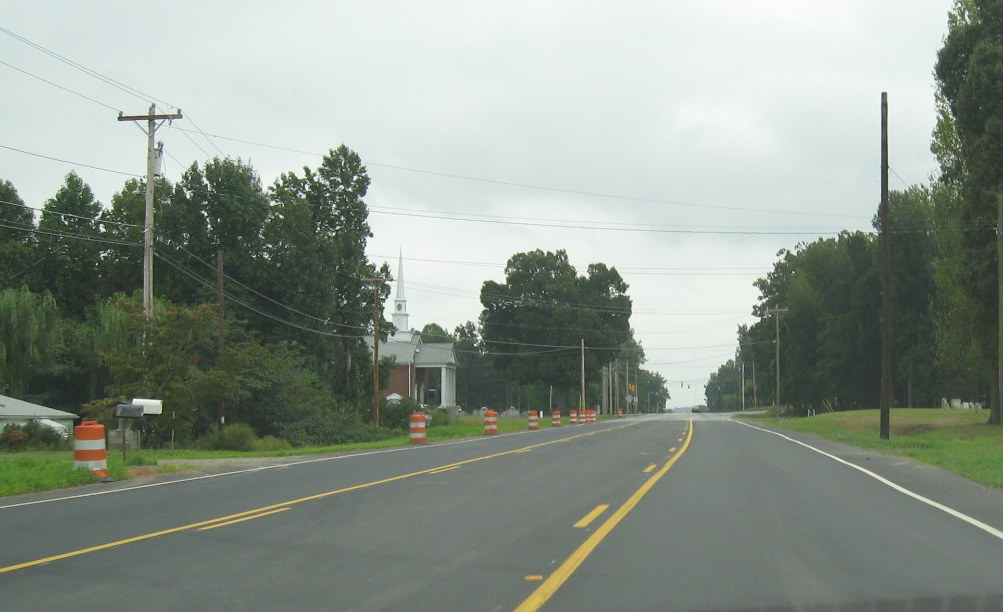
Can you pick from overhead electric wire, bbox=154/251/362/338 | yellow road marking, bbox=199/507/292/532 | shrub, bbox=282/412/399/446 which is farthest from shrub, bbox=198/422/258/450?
yellow road marking, bbox=199/507/292/532

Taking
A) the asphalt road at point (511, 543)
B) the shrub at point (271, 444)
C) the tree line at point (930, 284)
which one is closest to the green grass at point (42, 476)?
the asphalt road at point (511, 543)

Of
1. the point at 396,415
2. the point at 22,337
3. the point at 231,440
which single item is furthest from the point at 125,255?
the point at 231,440

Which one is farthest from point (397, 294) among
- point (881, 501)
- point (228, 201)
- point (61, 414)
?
point (881, 501)

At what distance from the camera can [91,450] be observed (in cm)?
1834

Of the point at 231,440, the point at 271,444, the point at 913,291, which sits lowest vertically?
the point at 271,444

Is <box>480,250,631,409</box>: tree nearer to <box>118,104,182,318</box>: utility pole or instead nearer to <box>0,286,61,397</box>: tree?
→ <box>0,286,61,397</box>: tree

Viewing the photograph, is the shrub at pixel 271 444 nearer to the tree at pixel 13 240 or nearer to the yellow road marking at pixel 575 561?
the tree at pixel 13 240

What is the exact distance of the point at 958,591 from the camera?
778cm

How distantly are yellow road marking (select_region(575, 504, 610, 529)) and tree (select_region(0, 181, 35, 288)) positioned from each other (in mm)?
53370

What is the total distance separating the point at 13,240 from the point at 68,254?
3479 millimetres

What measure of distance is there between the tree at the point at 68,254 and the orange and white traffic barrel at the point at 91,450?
45.2m

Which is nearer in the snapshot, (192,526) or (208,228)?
(192,526)

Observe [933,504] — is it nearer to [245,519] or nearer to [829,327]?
[245,519]

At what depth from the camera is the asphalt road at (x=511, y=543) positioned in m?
7.70
